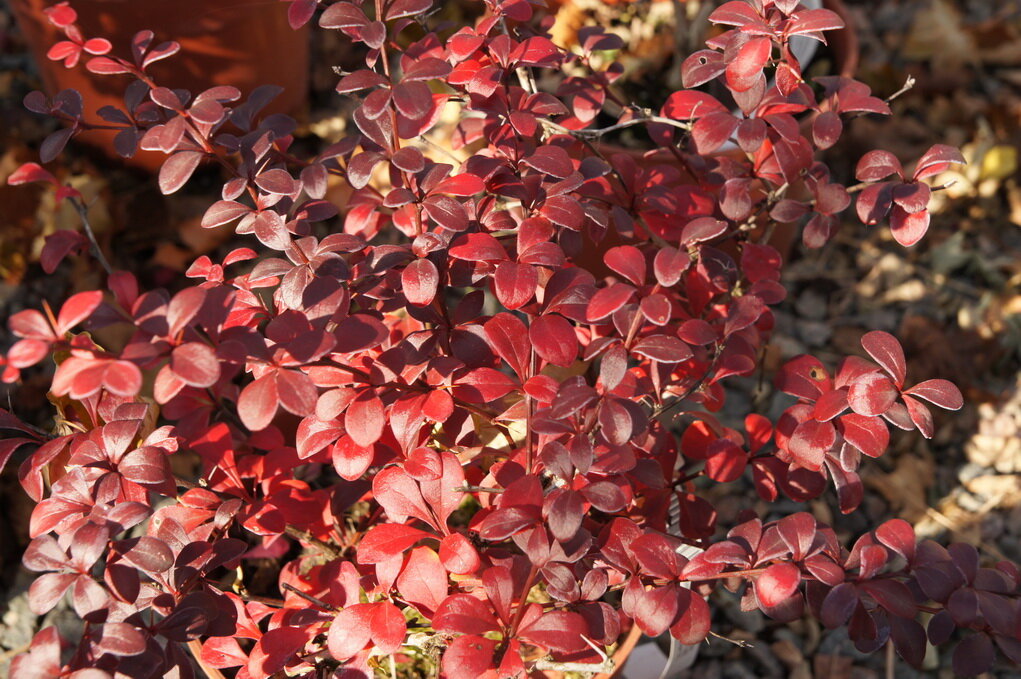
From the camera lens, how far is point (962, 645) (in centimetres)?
95

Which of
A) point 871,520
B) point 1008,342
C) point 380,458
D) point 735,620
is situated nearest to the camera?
point 380,458

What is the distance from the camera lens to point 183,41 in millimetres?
1897

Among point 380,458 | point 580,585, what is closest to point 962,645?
point 580,585

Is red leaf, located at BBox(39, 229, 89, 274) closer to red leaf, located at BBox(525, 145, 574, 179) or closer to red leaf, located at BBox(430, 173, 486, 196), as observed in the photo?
red leaf, located at BBox(430, 173, 486, 196)

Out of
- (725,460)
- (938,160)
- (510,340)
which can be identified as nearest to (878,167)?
(938,160)

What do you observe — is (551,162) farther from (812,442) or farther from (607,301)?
(812,442)

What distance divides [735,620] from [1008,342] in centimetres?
91

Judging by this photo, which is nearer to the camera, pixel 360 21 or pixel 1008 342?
pixel 360 21

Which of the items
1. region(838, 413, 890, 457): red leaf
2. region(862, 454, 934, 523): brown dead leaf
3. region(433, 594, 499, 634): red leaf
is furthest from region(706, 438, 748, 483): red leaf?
region(862, 454, 934, 523): brown dead leaf

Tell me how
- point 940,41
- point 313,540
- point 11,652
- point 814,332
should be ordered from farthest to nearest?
point 940,41
point 814,332
point 11,652
point 313,540

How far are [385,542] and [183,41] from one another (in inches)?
54.8

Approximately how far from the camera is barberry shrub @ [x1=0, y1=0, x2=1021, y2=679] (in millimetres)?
862

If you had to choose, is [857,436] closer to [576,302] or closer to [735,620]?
[576,302]

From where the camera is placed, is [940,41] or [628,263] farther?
[940,41]
